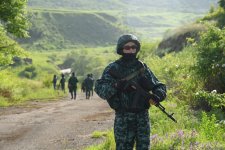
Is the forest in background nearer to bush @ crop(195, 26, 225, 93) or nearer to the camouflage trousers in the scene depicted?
bush @ crop(195, 26, 225, 93)

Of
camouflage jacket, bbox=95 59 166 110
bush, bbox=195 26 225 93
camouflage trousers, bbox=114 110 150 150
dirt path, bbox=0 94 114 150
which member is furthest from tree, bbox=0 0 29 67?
camouflage trousers, bbox=114 110 150 150

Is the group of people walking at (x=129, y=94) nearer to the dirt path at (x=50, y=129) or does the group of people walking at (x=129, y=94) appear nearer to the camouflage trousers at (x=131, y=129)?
the camouflage trousers at (x=131, y=129)

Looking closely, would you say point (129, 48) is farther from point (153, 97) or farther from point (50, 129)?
point (50, 129)

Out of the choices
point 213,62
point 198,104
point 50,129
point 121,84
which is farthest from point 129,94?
point 198,104

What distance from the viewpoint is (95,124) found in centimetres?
1628

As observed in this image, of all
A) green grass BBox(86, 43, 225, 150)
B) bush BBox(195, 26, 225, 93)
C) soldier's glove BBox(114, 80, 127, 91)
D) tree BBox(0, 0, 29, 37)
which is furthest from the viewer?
tree BBox(0, 0, 29, 37)

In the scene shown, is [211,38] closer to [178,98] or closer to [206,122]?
[178,98]

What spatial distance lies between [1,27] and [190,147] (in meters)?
17.7

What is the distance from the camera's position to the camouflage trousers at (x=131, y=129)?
6.27 m

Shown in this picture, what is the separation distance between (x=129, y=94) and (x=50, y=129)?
935cm

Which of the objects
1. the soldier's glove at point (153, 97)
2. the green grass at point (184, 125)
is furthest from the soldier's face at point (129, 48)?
the green grass at point (184, 125)

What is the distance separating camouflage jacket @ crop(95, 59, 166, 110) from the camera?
620 cm

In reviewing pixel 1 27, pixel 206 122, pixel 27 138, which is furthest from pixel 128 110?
pixel 1 27

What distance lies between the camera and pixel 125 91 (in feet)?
20.5
